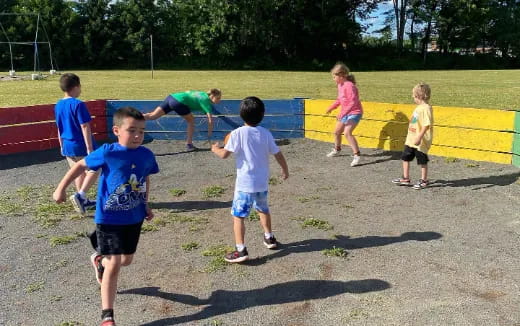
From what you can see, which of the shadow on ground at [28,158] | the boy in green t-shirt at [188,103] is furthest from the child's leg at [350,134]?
the shadow on ground at [28,158]

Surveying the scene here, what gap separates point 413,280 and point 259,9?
41281 mm

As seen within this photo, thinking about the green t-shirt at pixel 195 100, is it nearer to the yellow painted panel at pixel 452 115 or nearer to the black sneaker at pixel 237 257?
the yellow painted panel at pixel 452 115

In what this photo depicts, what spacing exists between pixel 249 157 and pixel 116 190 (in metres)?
1.30

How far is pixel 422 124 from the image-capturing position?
659 cm

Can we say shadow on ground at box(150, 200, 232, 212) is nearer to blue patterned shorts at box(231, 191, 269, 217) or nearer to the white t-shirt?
blue patterned shorts at box(231, 191, 269, 217)

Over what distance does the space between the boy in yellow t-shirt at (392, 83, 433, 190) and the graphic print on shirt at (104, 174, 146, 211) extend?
441 centimetres

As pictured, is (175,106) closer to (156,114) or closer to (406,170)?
(156,114)

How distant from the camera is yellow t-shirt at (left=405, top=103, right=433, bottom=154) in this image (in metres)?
6.54

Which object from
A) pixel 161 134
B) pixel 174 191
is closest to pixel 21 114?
pixel 161 134

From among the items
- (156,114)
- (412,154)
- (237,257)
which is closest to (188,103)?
(156,114)

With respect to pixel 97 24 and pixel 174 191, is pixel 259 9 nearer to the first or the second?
pixel 97 24

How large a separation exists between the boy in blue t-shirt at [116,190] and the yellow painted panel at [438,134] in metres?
6.54

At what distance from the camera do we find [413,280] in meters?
3.99

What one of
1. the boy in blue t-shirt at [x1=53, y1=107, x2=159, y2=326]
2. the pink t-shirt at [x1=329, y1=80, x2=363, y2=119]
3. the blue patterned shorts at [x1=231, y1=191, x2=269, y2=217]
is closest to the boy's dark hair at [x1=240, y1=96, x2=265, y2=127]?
the blue patterned shorts at [x1=231, y1=191, x2=269, y2=217]
